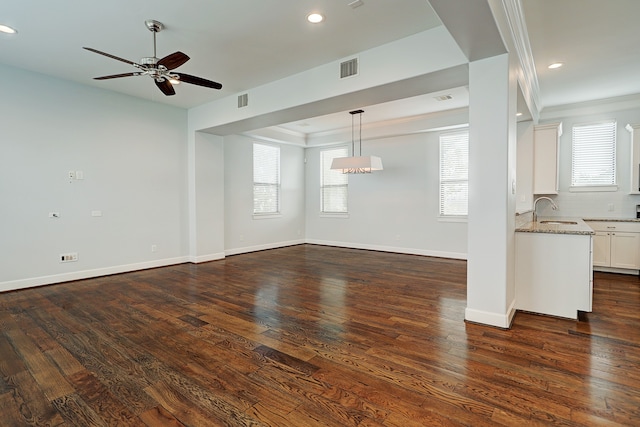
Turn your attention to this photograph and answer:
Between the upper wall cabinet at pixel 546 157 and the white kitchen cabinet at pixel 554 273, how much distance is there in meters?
Answer: 2.54

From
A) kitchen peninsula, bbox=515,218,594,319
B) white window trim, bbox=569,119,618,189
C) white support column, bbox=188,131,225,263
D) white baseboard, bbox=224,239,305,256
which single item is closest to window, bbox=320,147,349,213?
white baseboard, bbox=224,239,305,256

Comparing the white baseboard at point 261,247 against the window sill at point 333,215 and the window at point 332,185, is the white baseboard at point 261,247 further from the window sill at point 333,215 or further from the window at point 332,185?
the window at point 332,185

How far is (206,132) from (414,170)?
14.9 feet

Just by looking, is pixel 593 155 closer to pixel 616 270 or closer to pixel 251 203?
pixel 616 270

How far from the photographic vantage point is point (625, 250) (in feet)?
16.8

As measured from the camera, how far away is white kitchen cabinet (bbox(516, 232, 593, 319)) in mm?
3238

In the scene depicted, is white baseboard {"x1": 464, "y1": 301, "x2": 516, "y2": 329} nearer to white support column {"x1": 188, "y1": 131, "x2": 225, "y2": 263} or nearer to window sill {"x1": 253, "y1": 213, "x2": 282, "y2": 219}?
white support column {"x1": 188, "y1": 131, "x2": 225, "y2": 263}

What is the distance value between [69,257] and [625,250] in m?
8.75

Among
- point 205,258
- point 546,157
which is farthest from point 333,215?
point 546,157

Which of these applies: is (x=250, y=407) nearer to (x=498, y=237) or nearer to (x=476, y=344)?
(x=476, y=344)

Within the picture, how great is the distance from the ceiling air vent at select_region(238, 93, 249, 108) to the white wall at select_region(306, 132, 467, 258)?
3588 mm

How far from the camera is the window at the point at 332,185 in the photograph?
8.52m

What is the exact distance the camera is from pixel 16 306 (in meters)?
3.78

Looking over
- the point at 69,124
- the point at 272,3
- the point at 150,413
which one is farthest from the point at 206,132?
the point at 150,413
